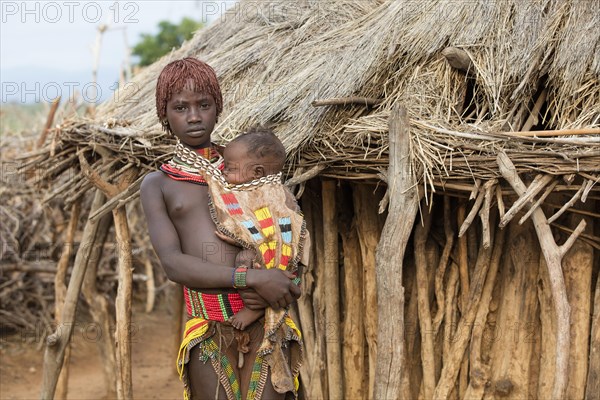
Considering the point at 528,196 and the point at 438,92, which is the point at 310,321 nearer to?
the point at 438,92

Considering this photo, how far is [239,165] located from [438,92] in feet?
6.27

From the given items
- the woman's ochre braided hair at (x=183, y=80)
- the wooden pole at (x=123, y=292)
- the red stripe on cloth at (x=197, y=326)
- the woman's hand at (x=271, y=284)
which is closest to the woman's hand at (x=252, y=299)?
the woman's hand at (x=271, y=284)

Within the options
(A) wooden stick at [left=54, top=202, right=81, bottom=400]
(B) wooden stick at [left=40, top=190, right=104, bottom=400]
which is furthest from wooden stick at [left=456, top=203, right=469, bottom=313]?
(A) wooden stick at [left=54, top=202, right=81, bottom=400]

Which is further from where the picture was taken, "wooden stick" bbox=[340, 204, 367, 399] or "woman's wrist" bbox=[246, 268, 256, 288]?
"wooden stick" bbox=[340, 204, 367, 399]

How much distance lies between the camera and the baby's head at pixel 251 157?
3.06 metres

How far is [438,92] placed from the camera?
4668 millimetres

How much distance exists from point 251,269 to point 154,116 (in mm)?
2803

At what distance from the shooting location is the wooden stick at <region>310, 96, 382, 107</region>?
14.7 ft

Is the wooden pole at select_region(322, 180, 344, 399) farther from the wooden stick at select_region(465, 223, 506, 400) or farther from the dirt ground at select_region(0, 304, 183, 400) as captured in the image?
the dirt ground at select_region(0, 304, 183, 400)

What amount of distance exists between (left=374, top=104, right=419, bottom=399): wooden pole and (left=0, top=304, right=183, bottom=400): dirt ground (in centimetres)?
381

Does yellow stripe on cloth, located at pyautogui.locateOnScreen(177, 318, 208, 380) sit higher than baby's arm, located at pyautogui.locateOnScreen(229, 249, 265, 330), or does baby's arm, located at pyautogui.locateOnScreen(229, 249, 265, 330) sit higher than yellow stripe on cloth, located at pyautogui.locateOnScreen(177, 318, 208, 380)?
baby's arm, located at pyautogui.locateOnScreen(229, 249, 265, 330)

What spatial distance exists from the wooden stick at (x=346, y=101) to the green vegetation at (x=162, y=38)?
17.2m

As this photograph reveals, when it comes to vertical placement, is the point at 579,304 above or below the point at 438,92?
below

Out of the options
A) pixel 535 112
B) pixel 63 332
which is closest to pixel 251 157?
pixel 535 112
